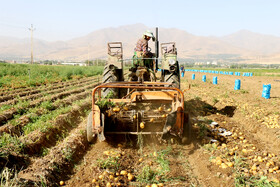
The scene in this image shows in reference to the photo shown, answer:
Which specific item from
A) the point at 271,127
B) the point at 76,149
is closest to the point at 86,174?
the point at 76,149

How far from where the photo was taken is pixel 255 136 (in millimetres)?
6145

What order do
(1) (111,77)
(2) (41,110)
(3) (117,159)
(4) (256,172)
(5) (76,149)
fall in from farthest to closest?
(2) (41,110) < (1) (111,77) < (5) (76,149) < (3) (117,159) < (4) (256,172)

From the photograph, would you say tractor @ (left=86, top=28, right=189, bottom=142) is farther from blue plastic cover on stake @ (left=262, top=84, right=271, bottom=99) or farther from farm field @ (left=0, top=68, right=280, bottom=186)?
blue plastic cover on stake @ (left=262, top=84, right=271, bottom=99)

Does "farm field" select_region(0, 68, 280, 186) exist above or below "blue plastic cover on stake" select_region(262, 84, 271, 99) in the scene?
below

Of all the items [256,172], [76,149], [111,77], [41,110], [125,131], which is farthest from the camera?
[41,110]

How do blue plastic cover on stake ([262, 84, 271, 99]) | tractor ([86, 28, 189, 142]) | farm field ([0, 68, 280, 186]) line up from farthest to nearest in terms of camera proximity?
blue plastic cover on stake ([262, 84, 271, 99])
tractor ([86, 28, 189, 142])
farm field ([0, 68, 280, 186])

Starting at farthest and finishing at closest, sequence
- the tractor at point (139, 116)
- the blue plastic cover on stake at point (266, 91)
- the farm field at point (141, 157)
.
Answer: the blue plastic cover on stake at point (266, 91) < the tractor at point (139, 116) < the farm field at point (141, 157)

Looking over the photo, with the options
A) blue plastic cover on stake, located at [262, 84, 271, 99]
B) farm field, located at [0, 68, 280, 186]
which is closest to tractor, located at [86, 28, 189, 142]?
farm field, located at [0, 68, 280, 186]

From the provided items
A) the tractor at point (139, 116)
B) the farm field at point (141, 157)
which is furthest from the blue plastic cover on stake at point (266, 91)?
the tractor at point (139, 116)

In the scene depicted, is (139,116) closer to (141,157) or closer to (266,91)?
(141,157)

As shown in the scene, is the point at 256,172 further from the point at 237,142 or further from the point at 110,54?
the point at 110,54

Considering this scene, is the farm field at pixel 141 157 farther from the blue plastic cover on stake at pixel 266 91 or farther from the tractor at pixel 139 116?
the blue plastic cover on stake at pixel 266 91

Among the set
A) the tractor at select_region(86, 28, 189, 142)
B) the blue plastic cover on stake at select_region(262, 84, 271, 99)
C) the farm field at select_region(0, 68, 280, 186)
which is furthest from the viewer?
the blue plastic cover on stake at select_region(262, 84, 271, 99)

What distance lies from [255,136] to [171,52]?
10.7 feet
